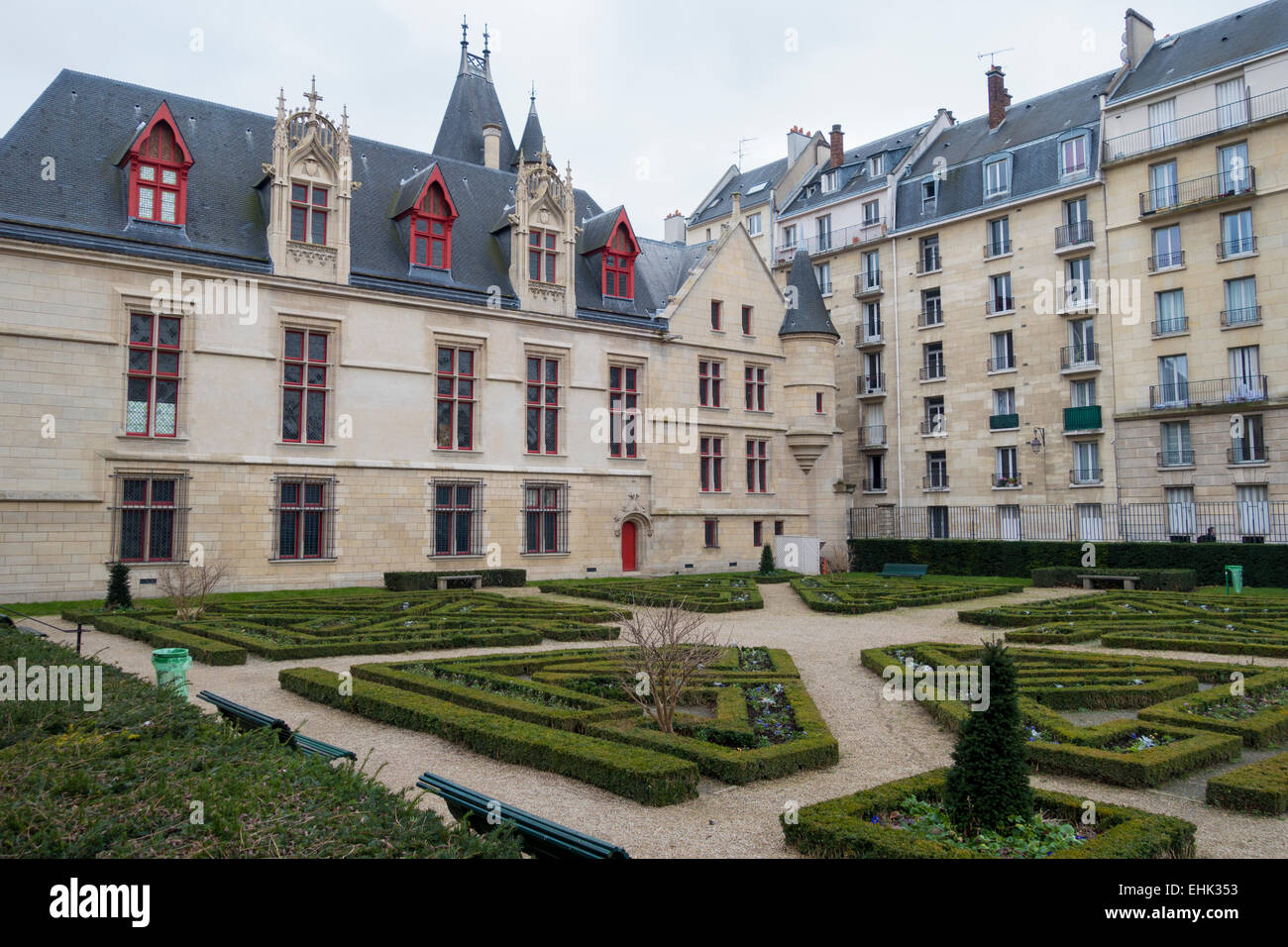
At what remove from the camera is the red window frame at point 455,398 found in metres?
30.1

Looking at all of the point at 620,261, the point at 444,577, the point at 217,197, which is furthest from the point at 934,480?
the point at 217,197

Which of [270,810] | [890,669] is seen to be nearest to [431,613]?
[890,669]

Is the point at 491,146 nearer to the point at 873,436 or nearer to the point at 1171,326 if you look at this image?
the point at 873,436

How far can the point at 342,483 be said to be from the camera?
90.9 feet

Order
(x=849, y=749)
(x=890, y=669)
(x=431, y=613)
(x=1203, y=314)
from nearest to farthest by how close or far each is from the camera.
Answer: (x=849, y=749)
(x=890, y=669)
(x=431, y=613)
(x=1203, y=314)

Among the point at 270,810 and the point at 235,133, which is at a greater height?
the point at 235,133

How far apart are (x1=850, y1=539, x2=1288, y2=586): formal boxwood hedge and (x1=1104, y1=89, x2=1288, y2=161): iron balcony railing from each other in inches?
628

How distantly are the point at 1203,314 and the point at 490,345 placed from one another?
26.3m

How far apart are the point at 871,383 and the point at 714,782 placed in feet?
126

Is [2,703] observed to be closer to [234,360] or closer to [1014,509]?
[234,360]

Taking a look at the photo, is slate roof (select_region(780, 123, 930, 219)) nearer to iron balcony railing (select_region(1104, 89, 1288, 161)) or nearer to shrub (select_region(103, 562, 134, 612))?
iron balcony railing (select_region(1104, 89, 1288, 161))

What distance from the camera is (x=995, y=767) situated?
6.49m

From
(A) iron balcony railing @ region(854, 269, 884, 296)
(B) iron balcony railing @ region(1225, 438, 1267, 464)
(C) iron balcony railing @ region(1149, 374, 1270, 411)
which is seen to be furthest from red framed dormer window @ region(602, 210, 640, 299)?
(B) iron balcony railing @ region(1225, 438, 1267, 464)

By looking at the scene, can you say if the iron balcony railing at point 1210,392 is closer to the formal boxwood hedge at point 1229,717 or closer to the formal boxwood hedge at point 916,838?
the formal boxwood hedge at point 1229,717
